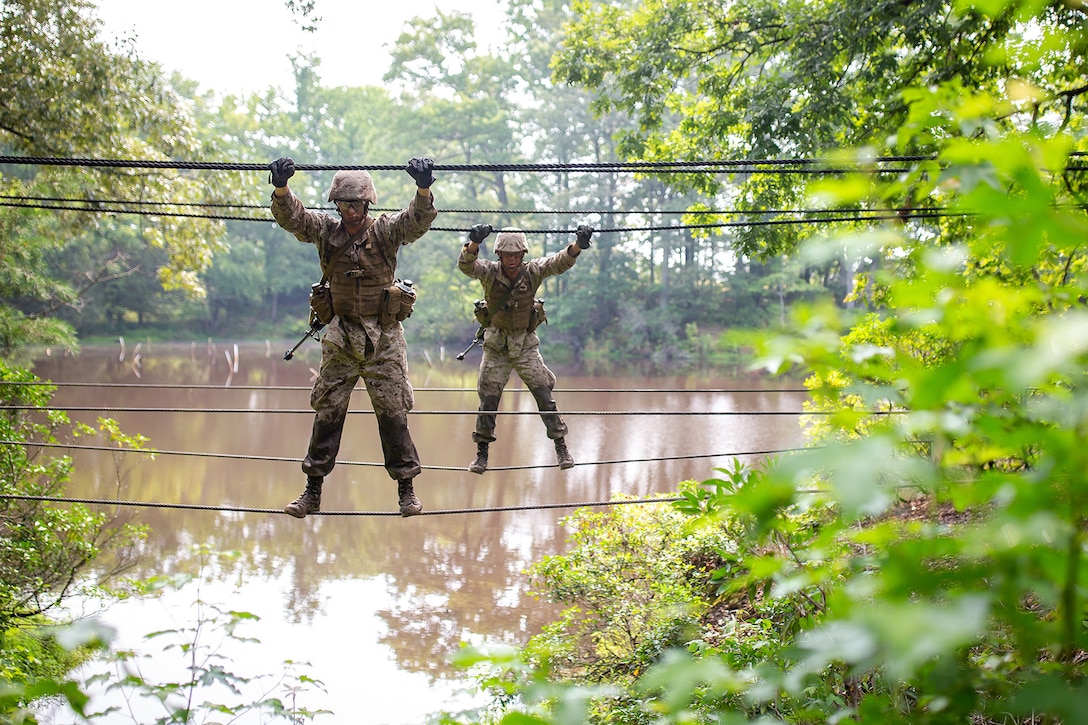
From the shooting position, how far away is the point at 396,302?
4391 millimetres

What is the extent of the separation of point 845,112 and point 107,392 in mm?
19455

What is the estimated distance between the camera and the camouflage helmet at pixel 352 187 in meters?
4.25

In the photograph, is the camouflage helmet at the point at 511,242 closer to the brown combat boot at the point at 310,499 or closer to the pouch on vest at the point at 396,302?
the pouch on vest at the point at 396,302

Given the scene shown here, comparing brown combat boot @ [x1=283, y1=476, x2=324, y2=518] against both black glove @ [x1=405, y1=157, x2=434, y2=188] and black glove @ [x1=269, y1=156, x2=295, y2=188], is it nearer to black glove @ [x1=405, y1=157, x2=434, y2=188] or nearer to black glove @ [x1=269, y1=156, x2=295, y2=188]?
black glove @ [x1=269, y1=156, x2=295, y2=188]

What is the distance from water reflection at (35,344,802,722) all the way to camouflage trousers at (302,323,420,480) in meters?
0.83

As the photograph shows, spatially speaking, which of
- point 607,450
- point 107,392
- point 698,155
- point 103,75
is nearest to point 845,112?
point 698,155

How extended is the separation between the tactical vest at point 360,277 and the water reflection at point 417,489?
3.87 ft

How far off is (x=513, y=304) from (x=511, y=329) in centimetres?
18

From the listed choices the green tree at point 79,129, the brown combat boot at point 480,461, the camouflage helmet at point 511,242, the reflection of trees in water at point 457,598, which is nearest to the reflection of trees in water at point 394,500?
the reflection of trees in water at point 457,598

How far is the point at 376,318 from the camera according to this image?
443cm

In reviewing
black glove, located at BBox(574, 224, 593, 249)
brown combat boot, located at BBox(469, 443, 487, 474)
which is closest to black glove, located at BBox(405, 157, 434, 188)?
black glove, located at BBox(574, 224, 593, 249)

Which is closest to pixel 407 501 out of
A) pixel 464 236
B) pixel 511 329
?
pixel 511 329

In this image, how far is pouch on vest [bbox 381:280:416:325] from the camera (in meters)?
4.37

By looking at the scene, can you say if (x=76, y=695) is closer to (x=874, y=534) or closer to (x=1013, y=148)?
(x=874, y=534)
